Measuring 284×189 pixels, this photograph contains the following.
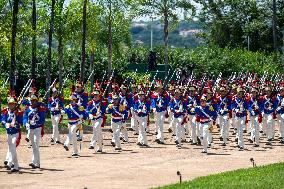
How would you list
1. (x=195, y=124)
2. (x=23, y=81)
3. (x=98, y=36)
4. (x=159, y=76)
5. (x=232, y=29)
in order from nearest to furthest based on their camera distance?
(x=195, y=124)
(x=98, y=36)
(x=159, y=76)
(x=23, y=81)
(x=232, y=29)

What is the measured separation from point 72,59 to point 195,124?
36.4 m

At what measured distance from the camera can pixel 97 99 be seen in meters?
28.9

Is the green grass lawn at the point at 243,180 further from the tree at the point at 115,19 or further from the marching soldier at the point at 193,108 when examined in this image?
the tree at the point at 115,19

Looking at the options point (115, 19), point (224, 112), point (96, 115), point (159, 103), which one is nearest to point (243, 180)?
point (96, 115)

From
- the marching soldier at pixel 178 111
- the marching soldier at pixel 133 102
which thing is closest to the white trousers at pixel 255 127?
the marching soldier at pixel 178 111

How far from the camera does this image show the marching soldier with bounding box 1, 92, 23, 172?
22.5 m

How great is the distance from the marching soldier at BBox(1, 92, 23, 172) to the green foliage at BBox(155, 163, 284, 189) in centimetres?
566

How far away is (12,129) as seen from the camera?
→ 898 inches

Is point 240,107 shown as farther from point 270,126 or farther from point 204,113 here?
point 270,126

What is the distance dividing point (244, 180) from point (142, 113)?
39.9 feet

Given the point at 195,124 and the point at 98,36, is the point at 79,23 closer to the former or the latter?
the point at 98,36

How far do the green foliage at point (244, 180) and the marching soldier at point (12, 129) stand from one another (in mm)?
5659

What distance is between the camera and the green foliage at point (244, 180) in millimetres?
18953

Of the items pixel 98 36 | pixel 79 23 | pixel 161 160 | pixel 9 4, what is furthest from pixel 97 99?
pixel 98 36
